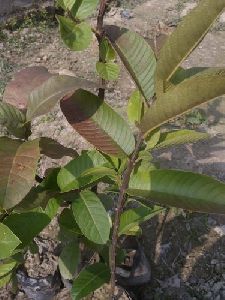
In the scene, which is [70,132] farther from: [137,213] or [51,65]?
[137,213]

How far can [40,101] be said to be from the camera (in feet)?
3.88

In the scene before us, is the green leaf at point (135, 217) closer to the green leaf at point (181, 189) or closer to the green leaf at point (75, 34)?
the green leaf at point (181, 189)

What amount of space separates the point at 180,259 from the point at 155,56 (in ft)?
5.48

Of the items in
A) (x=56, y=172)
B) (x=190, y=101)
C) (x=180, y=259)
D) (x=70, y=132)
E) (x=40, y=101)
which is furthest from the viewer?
(x=70, y=132)

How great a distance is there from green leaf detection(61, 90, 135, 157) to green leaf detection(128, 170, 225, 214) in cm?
11

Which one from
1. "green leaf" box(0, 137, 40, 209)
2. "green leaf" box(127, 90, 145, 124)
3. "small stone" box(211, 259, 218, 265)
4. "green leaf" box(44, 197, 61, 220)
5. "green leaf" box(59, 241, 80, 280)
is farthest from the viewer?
"small stone" box(211, 259, 218, 265)

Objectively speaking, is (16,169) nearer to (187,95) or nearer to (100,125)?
(100,125)

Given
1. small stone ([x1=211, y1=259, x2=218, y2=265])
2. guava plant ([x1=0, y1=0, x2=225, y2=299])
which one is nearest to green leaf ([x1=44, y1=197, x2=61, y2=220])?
guava plant ([x1=0, y1=0, x2=225, y2=299])

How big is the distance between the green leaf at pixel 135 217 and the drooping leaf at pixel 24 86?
56 centimetres

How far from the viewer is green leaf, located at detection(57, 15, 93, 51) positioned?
3.73 feet

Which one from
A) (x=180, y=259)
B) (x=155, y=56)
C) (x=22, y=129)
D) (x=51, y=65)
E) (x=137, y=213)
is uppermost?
(x=155, y=56)

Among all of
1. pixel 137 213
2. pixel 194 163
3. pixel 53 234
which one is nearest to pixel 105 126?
pixel 137 213

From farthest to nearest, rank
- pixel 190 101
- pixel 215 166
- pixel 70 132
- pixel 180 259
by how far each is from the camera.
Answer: pixel 70 132 → pixel 215 166 → pixel 180 259 → pixel 190 101

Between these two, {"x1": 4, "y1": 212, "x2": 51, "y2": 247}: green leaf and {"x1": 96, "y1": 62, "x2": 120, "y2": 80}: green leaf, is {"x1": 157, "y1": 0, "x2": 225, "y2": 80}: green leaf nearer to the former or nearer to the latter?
{"x1": 96, "y1": 62, "x2": 120, "y2": 80}: green leaf
